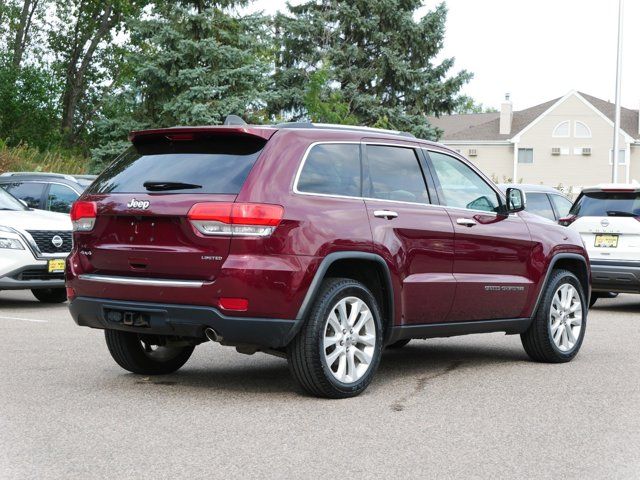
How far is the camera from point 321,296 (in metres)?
7.09

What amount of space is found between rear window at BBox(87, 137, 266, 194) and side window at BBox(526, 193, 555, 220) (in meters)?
10.4

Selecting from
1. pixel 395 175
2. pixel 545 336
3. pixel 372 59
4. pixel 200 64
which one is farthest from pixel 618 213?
pixel 372 59

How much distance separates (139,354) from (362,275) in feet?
6.14

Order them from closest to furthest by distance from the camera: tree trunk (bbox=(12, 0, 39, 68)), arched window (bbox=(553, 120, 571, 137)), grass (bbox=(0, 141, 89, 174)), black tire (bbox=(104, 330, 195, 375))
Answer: black tire (bbox=(104, 330, 195, 375)) < grass (bbox=(0, 141, 89, 174)) < tree trunk (bbox=(12, 0, 39, 68)) < arched window (bbox=(553, 120, 571, 137))

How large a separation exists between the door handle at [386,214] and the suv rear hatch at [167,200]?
964 mm

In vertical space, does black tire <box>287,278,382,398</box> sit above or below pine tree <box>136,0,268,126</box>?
below

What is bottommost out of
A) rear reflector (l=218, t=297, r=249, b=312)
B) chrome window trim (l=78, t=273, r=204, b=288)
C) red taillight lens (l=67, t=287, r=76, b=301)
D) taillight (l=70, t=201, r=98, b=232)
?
red taillight lens (l=67, t=287, r=76, b=301)

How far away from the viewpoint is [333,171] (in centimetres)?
743

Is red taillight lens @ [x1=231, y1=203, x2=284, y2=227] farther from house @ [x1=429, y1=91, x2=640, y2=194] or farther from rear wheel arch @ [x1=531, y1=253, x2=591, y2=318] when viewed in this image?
house @ [x1=429, y1=91, x2=640, y2=194]

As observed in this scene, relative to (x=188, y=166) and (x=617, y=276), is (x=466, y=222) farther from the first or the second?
(x=617, y=276)

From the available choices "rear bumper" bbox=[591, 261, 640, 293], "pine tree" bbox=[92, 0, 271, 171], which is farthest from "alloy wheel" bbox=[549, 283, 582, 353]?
"pine tree" bbox=[92, 0, 271, 171]

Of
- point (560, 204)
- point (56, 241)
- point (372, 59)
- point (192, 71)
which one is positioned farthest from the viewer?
point (372, 59)

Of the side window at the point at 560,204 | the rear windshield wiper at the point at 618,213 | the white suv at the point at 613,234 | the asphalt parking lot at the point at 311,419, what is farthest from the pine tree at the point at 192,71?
the asphalt parking lot at the point at 311,419

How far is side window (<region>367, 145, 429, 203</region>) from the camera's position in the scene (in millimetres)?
7750
